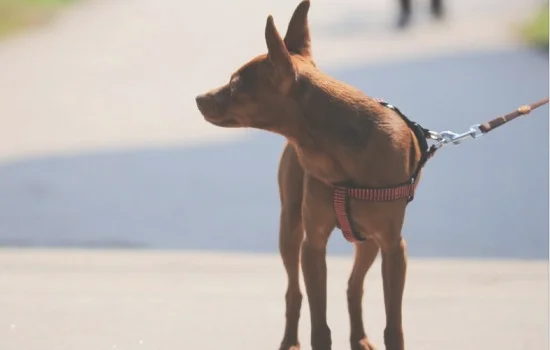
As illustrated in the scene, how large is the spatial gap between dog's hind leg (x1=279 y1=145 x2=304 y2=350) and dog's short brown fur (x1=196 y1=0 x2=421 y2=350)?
104 mm

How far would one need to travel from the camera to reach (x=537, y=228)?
6.35m

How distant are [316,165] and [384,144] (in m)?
0.18

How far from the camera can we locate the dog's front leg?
9.91ft

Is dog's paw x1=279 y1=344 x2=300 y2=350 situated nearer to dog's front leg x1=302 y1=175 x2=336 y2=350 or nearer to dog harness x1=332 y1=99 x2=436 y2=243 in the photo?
dog's front leg x1=302 y1=175 x2=336 y2=350

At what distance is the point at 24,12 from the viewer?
14.3 metres

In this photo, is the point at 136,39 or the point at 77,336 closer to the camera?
the point at 77,336

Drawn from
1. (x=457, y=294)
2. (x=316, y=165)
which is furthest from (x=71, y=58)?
(x=316, y=165)

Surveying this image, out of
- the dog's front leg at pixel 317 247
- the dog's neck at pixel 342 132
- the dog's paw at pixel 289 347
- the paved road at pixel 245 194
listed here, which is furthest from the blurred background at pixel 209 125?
the dog's neck at pixel 342 132

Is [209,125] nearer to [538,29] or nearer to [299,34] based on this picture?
[538,29]

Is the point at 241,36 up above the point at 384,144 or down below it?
below

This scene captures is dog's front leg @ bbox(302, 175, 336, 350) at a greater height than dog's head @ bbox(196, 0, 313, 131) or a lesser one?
lesser

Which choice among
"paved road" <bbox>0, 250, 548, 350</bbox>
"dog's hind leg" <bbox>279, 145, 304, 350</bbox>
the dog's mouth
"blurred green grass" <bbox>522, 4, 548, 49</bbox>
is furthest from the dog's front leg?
"blurred green grass" <bbox>522, 4, 548, 49</bbox>

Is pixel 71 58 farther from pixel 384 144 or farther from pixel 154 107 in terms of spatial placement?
pixel 384 144

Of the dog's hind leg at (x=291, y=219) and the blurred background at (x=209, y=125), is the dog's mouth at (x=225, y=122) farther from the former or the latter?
the blurred background at (x=209, y=125)
